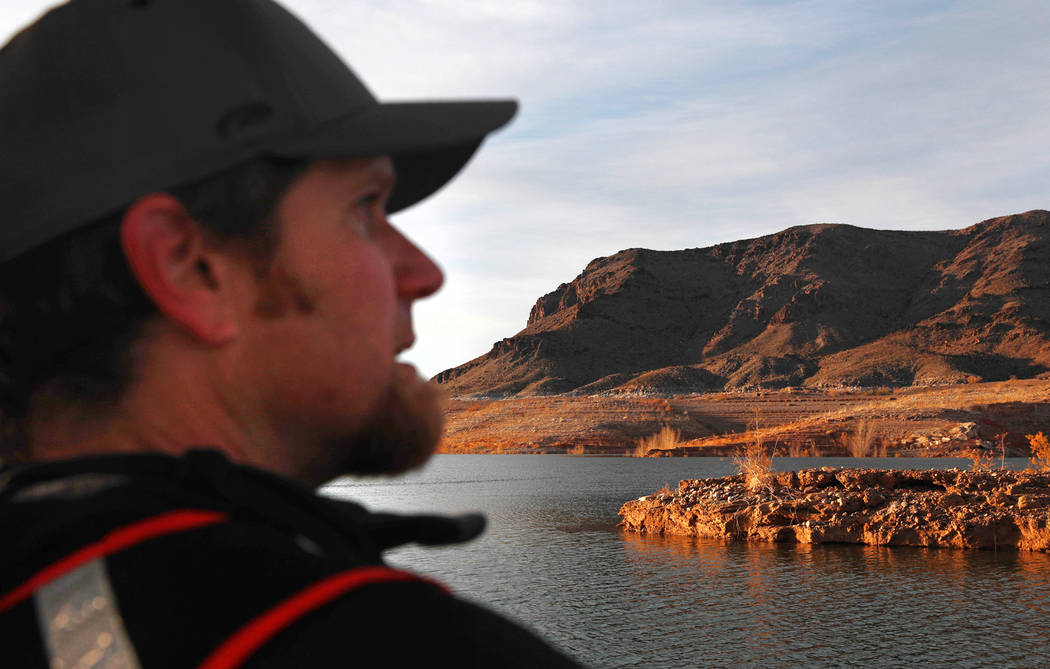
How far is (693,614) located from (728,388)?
10787 centimetres

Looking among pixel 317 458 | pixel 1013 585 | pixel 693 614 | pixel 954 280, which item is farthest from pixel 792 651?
pixel 954 280

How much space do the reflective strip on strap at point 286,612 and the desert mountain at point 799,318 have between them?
358 feet

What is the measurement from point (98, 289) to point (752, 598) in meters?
14.7

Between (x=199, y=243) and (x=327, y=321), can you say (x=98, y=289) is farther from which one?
(x=327, y=321)

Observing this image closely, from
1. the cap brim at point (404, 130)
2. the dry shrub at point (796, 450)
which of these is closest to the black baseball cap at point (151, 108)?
the cap brim at point (404, 130)

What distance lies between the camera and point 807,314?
455ft

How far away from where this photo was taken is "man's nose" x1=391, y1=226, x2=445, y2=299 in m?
1.14

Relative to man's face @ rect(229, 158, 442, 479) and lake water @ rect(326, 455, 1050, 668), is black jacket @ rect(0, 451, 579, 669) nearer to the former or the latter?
man's face @ rect(229, 158, 442, 479)

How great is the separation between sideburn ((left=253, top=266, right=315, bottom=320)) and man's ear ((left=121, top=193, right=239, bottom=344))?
0.11 feet

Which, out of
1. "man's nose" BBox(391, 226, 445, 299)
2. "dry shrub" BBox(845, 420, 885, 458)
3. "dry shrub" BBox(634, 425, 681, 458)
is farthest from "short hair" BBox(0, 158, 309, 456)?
"dry shrub" BBox(634, 425, 681, 458)

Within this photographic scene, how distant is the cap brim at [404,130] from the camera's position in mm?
967

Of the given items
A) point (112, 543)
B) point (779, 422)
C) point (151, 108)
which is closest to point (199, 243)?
point (151, 108)

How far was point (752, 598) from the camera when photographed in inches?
566

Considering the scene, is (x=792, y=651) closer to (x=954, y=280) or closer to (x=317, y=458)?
(x=317, y=458)
